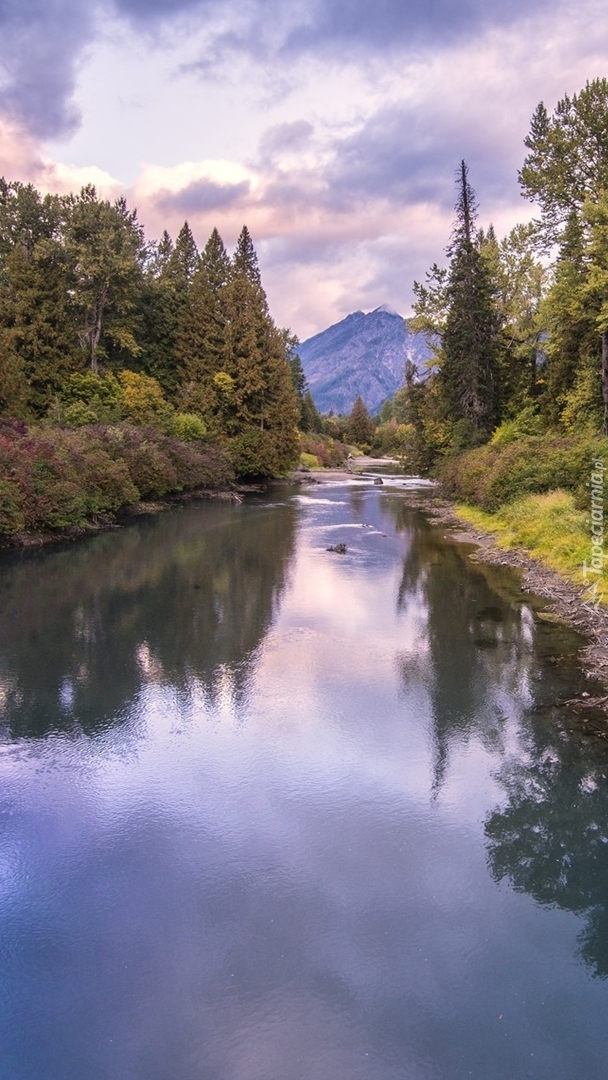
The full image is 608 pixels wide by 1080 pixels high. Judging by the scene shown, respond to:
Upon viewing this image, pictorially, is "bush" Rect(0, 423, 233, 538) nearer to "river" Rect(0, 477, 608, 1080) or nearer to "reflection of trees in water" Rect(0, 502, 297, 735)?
"reflection of trees in water" Rect(0, 502, 297, 735)

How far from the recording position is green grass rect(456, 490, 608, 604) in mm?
15602

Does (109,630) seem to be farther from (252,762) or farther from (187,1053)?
(187,1053)

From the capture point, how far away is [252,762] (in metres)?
7.62

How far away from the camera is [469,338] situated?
34.3 m

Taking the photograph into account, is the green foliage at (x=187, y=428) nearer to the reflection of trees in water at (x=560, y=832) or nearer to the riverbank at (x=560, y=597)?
the riverbank at (x=560, y=597)

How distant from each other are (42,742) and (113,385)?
114ft

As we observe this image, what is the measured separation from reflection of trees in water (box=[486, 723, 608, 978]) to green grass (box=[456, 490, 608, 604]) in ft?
20.1

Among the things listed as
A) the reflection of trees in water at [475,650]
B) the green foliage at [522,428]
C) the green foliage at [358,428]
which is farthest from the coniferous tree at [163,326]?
the green foliage at [358,428]

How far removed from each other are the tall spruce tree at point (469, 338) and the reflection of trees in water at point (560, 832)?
2819 centimetres

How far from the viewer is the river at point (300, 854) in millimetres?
4207

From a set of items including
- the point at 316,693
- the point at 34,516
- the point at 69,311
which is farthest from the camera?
the point at 69,311

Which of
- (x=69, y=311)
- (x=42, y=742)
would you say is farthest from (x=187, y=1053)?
(x=69, y=311)

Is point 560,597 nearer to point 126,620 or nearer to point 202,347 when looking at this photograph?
point 126,620

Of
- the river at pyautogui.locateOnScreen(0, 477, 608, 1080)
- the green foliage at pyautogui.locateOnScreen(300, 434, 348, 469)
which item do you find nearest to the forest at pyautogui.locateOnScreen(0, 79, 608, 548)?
the river at pyautogui.locateOnScreen(0, 477, 608, 1080)
